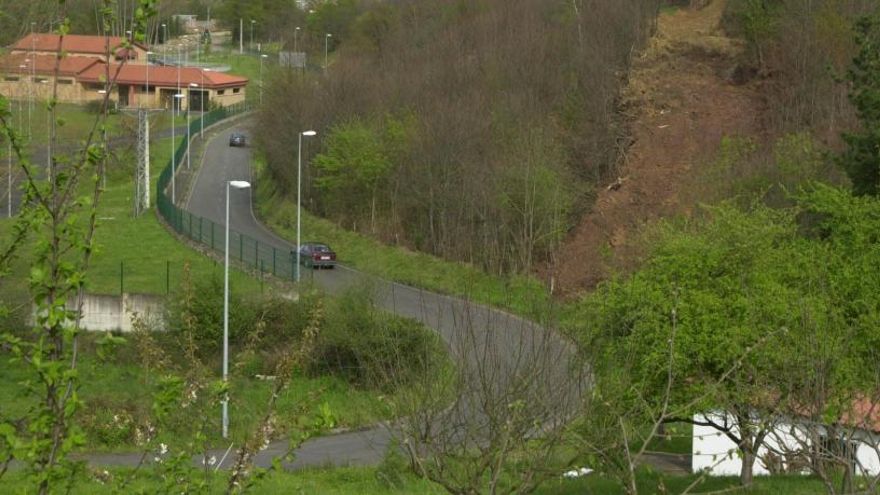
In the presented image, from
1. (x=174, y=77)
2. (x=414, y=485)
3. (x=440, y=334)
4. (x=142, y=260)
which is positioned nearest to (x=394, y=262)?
(x=142, y=260)

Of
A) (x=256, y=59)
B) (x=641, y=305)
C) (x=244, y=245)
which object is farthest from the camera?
(x=256, y=59)

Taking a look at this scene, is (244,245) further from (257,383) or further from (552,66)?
(552,66)

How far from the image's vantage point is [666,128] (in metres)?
48.5

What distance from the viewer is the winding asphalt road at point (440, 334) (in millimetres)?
15188

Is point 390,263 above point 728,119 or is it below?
below

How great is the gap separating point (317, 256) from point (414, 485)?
2325cm

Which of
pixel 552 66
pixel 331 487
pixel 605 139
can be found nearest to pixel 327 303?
pixel 331 487

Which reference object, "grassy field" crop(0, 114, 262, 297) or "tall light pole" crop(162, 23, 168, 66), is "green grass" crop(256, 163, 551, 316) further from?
"tall light pole" crop(162, 23, 168, 66)

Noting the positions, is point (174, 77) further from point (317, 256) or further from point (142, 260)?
point (142, 260)

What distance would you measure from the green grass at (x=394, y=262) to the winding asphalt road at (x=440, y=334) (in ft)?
2.13

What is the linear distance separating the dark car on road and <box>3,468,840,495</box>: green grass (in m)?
20.3

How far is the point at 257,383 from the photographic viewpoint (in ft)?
101

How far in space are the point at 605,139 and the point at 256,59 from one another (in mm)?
65625

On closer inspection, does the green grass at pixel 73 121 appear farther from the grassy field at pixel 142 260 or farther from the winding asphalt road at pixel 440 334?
the winding asphalt road at pixel 440 334
